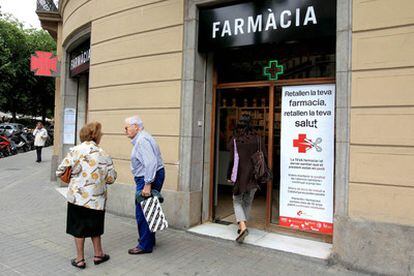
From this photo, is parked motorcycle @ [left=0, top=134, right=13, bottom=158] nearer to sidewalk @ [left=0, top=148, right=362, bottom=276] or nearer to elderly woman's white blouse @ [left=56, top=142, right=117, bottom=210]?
sidewalk @ [left=0, top=148, right=362, bottom=276]

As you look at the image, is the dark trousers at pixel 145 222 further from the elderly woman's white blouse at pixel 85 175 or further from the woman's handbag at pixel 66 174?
the woman's handbag at pixel 66 174

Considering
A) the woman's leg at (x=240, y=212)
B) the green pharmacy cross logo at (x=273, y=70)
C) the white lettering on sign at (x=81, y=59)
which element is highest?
the white lettering on sign at (x=81, y=59)

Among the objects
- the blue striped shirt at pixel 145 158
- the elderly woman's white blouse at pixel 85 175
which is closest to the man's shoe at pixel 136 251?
the elderly woman's white blouse at pixel 85 175

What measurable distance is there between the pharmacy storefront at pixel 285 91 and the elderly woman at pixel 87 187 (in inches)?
87.7

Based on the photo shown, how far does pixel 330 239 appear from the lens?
4.73 metres

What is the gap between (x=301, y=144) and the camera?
4.94m

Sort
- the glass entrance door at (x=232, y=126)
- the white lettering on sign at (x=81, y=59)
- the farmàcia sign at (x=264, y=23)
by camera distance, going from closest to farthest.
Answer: the farmàcia sign at (x=264, y=23), the glass entrance door at (x=232, y=126), the white lettering on sign at (x=81, y=59)

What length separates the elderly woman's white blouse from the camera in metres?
3.81

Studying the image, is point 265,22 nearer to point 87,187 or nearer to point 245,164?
point 245,164

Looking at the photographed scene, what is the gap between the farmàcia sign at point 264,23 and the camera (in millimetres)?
4512

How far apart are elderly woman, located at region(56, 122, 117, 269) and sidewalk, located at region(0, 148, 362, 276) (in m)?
0.37

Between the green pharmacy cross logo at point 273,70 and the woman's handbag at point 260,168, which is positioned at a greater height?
the green pharmacy cross logo at point 273,70

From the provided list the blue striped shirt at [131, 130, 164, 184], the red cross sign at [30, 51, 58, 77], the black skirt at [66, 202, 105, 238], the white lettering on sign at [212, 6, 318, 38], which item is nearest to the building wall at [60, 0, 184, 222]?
the white lettering on sign at [212, 6, 318, 38]

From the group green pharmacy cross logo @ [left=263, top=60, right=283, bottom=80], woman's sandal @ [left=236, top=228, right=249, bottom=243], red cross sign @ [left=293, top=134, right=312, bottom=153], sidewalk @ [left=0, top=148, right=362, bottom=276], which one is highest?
green pharmacy cross logo @ [left=263, top=60, right=283, bottom=80]
